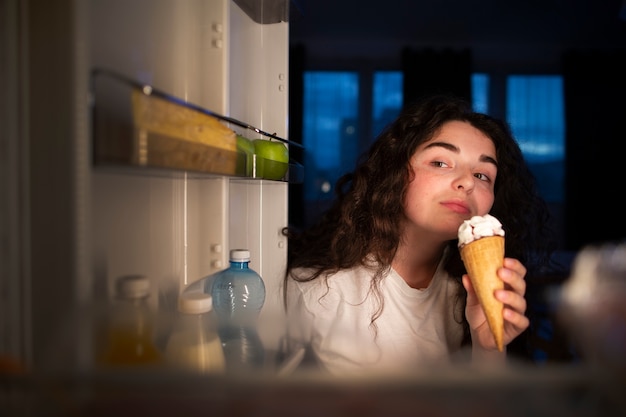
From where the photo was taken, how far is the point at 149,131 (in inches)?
26.3

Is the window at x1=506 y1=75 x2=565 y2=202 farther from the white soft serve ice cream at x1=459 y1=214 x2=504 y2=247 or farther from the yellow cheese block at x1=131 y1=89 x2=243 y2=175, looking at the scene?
the yellow cheese block at x1=131 y1=89 x2=243 y2=175

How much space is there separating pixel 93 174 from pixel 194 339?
29cm

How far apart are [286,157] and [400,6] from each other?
10.7 ft

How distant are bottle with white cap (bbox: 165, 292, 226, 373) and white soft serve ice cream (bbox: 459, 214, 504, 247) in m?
0.59

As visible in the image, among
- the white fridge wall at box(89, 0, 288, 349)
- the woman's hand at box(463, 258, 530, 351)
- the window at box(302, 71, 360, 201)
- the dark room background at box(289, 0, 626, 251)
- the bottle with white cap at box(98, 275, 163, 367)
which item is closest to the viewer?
the bottle with white cap at box(98, 275, 163, 367)

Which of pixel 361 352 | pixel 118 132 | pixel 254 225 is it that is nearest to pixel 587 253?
pixel 361 352

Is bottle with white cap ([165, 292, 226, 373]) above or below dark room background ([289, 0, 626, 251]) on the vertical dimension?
below

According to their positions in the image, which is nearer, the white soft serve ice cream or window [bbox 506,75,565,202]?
the white soft serve ice cream

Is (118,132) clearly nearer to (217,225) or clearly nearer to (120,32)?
(120,32)

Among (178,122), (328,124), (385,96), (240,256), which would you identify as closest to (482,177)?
(240,256)

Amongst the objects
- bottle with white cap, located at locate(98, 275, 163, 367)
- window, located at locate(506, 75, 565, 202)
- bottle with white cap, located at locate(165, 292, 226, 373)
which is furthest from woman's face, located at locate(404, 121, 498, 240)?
window, located at locate(506, 75, 565, 202)

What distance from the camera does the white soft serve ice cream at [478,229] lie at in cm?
107

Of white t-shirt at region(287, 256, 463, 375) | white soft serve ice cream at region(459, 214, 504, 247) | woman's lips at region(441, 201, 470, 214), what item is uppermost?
woman's lips at region(441, 201, 470, 214)

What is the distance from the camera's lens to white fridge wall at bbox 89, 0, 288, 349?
77 centimetres
